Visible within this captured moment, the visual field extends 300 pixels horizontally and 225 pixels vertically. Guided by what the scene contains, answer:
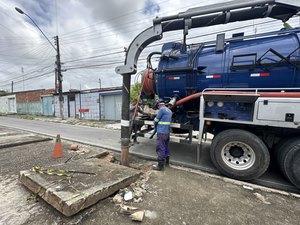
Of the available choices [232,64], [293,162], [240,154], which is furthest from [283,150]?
[232,64]

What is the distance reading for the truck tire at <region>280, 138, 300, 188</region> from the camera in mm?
2904

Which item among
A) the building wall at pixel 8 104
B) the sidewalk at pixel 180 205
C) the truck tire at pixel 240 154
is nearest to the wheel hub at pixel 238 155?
the truck tire at pixel 240 154

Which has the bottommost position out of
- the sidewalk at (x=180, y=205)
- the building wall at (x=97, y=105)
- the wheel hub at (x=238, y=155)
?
the sidewalk at (x=180, y=205)

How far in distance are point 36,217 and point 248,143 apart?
12.2 feet

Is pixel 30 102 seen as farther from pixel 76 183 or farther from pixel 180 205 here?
pixel 180 205

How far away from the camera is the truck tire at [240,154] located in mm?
3141

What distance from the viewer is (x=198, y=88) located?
4137 millimetres

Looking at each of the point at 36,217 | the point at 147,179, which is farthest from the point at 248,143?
the point at 36,217

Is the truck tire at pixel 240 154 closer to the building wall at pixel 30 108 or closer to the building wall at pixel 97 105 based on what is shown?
the building wall at pixel 97 105

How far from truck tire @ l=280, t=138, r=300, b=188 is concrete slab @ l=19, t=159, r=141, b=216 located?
277 centimetres

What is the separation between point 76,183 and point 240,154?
3220mm

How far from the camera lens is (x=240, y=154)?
3414 millimetres

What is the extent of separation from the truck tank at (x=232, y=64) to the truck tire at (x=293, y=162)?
1.22 m

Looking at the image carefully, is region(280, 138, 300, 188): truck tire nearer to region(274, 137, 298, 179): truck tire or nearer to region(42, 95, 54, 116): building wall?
region(274, 137, 298, 179): truck tire
